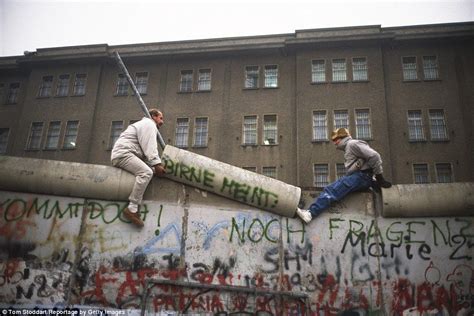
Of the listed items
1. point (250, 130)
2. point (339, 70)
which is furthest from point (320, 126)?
point (250, 130)

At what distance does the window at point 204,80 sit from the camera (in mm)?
24844

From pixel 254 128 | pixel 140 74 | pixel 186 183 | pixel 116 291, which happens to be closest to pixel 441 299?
pixel 186 183

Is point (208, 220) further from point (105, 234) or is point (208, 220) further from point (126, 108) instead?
A: point (126, 108)

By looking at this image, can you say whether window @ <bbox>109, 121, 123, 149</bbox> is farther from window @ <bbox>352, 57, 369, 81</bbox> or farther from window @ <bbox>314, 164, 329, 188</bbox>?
window @ <bbox>352, 57, 369, 81</bbox>

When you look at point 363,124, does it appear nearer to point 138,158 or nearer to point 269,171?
point 269,171

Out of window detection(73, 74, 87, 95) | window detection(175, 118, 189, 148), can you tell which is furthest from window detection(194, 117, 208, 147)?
window detection(73, 74, 87, 95)

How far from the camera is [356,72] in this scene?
23203 millimetres

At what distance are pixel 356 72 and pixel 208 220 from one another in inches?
813

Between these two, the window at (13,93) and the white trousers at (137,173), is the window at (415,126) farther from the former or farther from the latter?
the window at (13,93)

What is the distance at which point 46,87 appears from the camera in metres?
26.9

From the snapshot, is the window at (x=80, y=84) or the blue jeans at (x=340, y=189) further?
the window at (x=80, y=84)

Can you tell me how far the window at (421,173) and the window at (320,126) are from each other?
207 inches

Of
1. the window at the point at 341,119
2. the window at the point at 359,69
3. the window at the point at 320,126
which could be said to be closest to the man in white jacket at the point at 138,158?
the window at the point at 320,126

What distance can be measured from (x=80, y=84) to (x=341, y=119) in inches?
719
